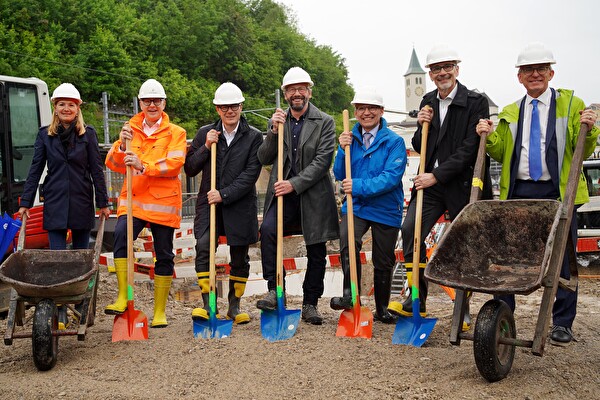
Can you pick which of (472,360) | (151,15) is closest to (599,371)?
(472,360)

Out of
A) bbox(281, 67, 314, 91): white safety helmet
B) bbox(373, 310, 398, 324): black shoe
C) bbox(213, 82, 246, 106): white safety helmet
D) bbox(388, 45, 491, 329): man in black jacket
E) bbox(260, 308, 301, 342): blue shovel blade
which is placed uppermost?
bbox(281, 67, 314, 91): white safety helmet

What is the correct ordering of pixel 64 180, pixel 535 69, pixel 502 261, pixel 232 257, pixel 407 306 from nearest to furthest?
pixel 502 261
pixel 535 69
pixel 407 306
pixel 64 180
pixel 232 257

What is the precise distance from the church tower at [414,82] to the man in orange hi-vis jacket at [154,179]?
159541 mm

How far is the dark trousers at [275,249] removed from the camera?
6727 millimetres

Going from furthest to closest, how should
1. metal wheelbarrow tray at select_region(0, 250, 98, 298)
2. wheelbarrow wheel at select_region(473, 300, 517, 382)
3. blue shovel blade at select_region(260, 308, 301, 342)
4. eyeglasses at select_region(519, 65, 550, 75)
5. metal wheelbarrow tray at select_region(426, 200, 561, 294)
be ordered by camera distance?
blue shovel blade at select_region(260, 308, 301, 342) < metal wheelbarrow tray at select_region(0, 250, 98, 298) < eyeglasses at select_region(519, 65, 550, 75) < metal wheelbarrow tray at select_region(426, 200, 561, 294) < wheelbarrow wheel at select_region(473, 300, 517, 382)

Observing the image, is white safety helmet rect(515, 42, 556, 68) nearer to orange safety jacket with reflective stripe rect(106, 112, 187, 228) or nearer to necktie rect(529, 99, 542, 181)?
necktie rect(529, 99, 542, 181)

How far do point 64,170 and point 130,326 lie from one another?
1.49 meters

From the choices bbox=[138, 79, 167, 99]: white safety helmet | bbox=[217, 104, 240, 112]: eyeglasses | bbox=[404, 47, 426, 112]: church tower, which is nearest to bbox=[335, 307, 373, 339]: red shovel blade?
bbox=[217, 104, 240, 112]: eyeglasses

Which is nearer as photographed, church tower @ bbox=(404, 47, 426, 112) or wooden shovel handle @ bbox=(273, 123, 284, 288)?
wooden shovel handle @ bbox=(273, 123, 284, 288)

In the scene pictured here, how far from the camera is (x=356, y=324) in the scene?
6.32 metres

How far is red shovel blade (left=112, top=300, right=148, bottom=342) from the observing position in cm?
642

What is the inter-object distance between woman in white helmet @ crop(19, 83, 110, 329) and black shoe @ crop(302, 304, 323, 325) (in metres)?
2.01

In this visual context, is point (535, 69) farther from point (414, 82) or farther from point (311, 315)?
point (414, 82)

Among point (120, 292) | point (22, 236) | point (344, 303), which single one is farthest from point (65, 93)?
point (344, 303)
